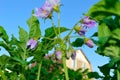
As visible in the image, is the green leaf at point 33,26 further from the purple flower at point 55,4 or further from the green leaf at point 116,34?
the green leaf at point 116,34

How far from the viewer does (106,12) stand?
7.00 feet

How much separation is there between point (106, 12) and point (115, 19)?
0.45 feet

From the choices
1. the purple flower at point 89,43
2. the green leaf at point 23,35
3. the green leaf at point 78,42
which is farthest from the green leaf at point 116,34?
the green leaf at point 23,35

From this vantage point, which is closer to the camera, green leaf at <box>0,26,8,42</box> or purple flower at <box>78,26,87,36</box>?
purple flower at <box>78,26,87,36</box>

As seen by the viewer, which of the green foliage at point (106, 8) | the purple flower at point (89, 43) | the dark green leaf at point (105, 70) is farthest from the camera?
the dark green leaf at point (105, 70)

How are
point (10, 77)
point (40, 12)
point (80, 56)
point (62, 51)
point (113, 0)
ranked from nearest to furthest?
point (113, 0) < point (62, 51) < point (40, 12) < point (10, 77) < point (80, 56)

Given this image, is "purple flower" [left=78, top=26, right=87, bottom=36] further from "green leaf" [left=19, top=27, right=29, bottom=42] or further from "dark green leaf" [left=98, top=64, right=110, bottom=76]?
"green leaf" [left=19, top=27, right=29, bottom=42]

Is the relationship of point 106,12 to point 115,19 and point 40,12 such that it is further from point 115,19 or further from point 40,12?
point 40,12

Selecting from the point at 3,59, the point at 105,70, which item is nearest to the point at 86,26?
the point at 105,70

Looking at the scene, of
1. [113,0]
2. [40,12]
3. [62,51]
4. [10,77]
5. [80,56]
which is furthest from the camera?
[80,56]

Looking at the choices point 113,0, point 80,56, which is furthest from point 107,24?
point 80,56

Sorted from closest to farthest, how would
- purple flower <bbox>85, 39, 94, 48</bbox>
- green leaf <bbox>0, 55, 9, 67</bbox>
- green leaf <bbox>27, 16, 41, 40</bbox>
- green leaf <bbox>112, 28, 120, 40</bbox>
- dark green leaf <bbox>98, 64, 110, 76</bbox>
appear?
1. green leaf <bbox>112, 28, 120, 40</bbox>
2. purple flower <bbox>85, 39, 94, 48</bbox>
3. dark green leaf <bbox>98, 64, 110, 76</bbox>
4. green leaf <bbox>0, 55, 9, 67</bbox>
5. green leaf <bbox>27, 16, 41, 40</bbox>

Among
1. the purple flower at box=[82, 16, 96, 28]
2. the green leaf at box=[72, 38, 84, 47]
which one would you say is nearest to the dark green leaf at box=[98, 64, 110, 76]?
the green leaf at box=[72, 38, 84, 47]

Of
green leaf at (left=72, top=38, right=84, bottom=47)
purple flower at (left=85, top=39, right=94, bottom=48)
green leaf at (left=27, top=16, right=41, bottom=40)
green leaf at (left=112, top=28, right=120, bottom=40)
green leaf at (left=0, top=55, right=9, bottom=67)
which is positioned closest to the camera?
green leaf at (left=112, top=28, right=120, bottom=40)
